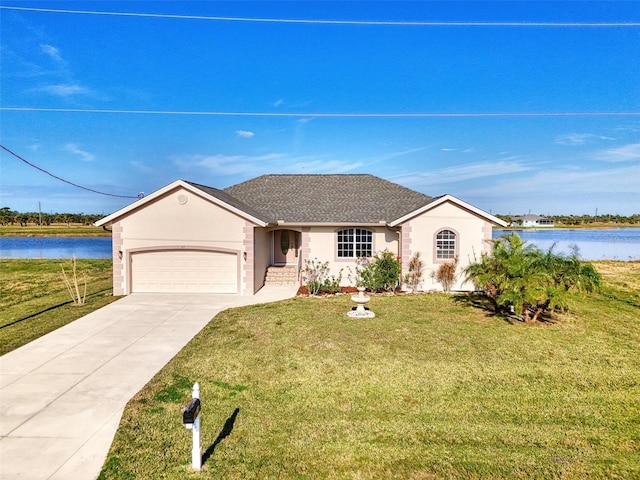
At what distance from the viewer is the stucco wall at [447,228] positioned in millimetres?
16609

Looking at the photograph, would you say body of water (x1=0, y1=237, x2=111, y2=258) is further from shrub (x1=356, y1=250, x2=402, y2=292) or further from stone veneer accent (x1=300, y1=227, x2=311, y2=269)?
shrub (x1=356, y1=250, x2=402, y2=292)

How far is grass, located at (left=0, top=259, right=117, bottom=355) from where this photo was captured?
10891 millimetres

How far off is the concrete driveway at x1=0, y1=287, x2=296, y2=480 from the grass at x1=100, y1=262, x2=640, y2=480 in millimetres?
399

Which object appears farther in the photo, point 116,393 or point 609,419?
point 116,393

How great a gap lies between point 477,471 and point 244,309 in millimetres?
9998

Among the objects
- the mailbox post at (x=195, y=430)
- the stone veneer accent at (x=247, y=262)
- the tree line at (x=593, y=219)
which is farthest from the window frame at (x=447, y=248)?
the tree line at (x=593, y=219)

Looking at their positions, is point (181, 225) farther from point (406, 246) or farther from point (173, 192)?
point (406, 246)

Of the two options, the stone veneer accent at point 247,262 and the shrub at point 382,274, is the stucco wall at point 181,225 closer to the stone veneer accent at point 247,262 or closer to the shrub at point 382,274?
the stone veneer accent at point 247,262

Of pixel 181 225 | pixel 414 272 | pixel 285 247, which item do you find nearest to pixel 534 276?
pixel 414 272

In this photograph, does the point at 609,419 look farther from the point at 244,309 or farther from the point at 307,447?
the point at 244,309

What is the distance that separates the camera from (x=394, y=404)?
6.57m

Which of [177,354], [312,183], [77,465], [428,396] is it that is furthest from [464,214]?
[77,465]

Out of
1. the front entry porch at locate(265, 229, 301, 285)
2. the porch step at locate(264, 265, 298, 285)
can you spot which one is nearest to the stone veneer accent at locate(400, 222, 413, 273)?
the porch step at locate(264, 265, 298, 285)

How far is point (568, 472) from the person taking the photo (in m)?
4.76
